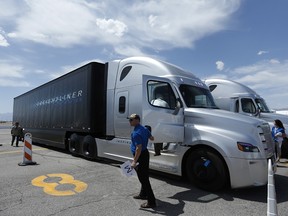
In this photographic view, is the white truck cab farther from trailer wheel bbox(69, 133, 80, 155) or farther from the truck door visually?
trailer wheel bbox(69, 133, 80, 155)

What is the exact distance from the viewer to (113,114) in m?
8.88

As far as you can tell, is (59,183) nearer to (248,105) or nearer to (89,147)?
(89,147)

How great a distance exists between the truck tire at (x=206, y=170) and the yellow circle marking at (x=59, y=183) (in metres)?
2.46

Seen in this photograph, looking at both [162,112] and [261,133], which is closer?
[261,133]

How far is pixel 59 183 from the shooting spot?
6562 millimetres

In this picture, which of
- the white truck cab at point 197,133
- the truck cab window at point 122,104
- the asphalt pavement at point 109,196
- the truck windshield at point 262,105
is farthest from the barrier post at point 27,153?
the truck windshield at point 262,105

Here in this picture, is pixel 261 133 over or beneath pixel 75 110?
beneath

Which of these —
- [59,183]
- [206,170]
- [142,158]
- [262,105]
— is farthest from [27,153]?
[262,105]

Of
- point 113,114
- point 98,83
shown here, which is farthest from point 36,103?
point 113,114

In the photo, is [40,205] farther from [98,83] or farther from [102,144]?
[98,83]

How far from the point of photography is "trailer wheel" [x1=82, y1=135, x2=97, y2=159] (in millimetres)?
9664

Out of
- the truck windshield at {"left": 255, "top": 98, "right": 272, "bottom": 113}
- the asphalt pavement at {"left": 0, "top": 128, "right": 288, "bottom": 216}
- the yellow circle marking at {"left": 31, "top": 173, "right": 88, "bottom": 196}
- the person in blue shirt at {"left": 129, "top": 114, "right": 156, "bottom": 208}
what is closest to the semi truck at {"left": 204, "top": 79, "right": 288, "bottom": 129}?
the truck windshield at {"left": 255, "top": 98, "right": 272, "bottom": 113}

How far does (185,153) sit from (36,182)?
12.0 feet

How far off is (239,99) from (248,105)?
0.50 m
